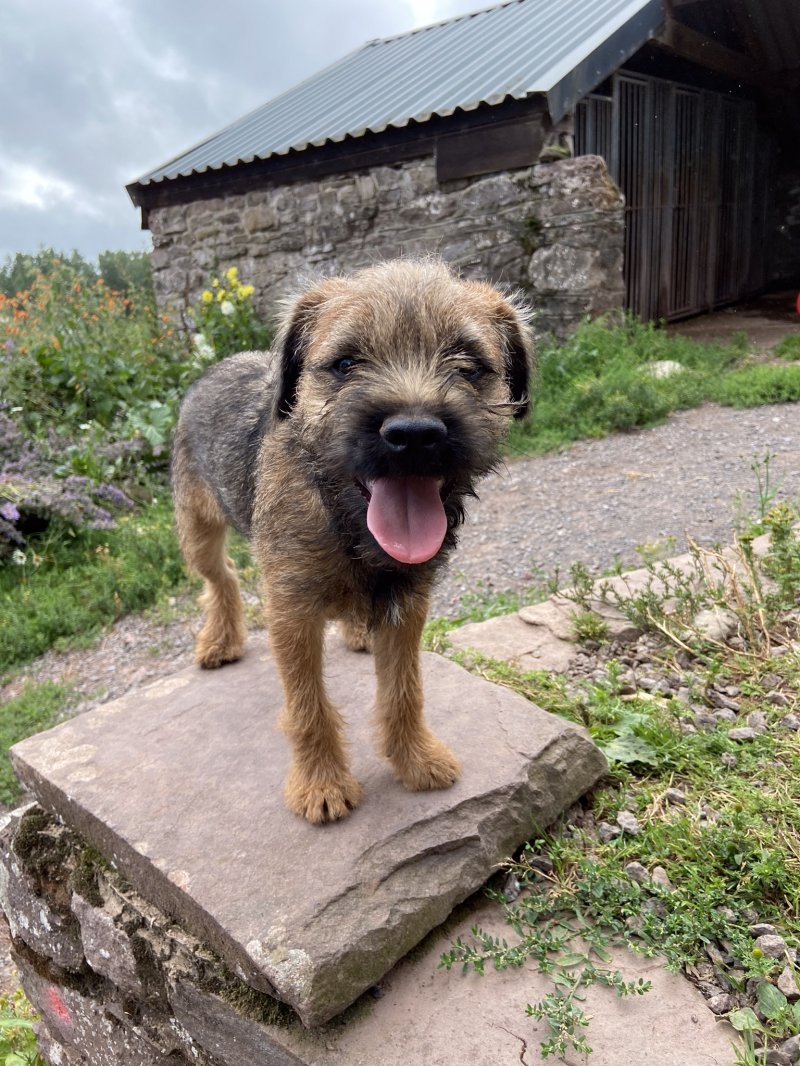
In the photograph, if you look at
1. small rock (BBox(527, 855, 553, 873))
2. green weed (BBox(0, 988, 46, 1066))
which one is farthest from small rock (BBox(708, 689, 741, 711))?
green weed (BBox(0, 988, 46, 1066))

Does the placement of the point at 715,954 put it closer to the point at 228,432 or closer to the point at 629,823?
the point at 629,823

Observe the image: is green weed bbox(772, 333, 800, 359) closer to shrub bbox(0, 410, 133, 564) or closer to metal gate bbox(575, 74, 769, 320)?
metal gate bbox(575, 74, 769, 320)

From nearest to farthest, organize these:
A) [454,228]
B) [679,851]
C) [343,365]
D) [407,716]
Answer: [343,365], [679,851], [407,716], [454,228]

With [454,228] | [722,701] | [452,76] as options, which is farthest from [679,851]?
[452,76]

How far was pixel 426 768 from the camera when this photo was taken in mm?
2451

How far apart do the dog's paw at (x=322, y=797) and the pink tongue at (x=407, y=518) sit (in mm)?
868

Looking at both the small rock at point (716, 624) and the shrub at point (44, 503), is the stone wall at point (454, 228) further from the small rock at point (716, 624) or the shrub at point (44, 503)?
the small rock at point (716, 624)

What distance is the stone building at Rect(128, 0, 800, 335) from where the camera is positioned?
8086 mm

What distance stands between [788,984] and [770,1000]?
0.07 metres

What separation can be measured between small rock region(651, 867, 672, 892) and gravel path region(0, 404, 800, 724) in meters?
2.29

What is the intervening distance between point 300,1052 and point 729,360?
906 cm

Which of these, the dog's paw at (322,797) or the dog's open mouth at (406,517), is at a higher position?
the dog's open mouth at (406,517)

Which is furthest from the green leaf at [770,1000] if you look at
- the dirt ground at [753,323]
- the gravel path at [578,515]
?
the dirt ground at [753,323]

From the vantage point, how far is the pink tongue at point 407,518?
191cm
